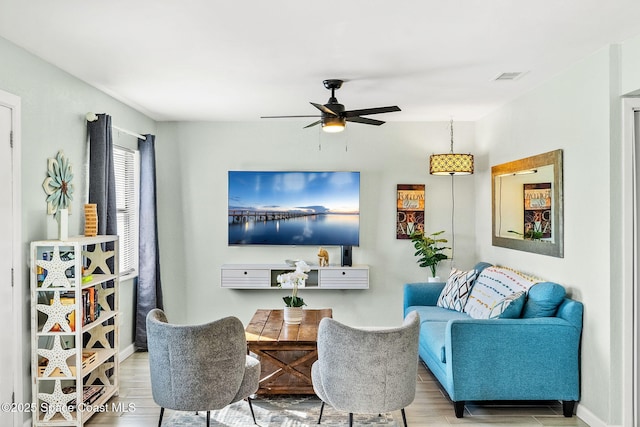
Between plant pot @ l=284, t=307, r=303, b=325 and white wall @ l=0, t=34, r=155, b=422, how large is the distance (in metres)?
1.78

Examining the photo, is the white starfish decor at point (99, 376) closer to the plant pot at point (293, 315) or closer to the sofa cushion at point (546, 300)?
the plant pot at point (293, 315)

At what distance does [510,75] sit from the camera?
4250 millimetres

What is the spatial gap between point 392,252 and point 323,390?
3.20 meters

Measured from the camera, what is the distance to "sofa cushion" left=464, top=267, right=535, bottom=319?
4.39 metres

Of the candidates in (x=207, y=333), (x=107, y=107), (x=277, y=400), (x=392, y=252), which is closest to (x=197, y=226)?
(x=107, y=107)

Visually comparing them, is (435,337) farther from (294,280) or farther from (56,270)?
(56,270)

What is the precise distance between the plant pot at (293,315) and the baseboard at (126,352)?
75.1 inches

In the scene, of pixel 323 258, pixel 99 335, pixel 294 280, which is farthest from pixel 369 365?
pixel 323 258

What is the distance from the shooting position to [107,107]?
4898mm

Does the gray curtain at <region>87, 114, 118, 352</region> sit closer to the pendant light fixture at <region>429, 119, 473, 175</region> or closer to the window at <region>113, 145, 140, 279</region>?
the window at <region>113, 145, 140, 279</region>

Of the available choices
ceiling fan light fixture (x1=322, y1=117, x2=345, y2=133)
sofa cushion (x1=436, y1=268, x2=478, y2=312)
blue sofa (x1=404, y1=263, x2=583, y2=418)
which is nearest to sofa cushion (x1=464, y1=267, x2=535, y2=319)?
sofa cushion (x1=436, y1=268, x2=478, y2=312)

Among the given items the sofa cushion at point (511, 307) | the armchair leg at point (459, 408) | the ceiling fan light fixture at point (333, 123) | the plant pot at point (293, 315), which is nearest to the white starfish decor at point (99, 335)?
the plant pot at point (293, 315)

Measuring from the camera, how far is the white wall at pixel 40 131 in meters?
3.51

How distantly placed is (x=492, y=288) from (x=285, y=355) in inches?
73.8
